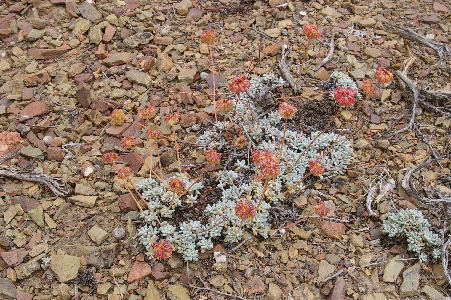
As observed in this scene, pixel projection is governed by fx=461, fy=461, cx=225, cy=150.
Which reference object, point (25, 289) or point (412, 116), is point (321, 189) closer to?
point (412, 116)

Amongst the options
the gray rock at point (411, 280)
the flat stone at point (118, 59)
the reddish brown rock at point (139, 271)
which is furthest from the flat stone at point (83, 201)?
the gray rock at point (411, 280)

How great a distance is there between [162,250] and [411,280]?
1869 millimetres

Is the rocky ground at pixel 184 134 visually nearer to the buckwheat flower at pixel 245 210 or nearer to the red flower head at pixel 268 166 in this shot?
the buckwheat flower at pixel 245 210

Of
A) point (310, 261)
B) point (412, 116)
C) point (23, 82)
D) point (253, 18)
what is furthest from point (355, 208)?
point (23, 82)

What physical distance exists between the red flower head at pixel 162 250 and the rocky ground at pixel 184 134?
219 mm

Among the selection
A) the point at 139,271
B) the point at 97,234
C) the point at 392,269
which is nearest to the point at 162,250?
the point at 139,271

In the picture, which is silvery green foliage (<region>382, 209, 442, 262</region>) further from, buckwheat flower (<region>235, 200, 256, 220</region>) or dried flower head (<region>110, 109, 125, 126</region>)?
dried flower head (<region>110, 109, 125, 126</region>)

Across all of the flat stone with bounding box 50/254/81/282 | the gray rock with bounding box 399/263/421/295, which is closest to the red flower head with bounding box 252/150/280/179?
the gray rock with bounding box 399/263/421/295

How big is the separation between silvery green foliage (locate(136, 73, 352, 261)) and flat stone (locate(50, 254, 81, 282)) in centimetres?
52

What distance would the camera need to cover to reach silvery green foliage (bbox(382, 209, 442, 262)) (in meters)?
3.55

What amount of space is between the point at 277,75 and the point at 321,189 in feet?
4.65

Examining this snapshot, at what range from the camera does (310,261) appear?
3596 mm

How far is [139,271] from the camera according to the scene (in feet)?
11.3

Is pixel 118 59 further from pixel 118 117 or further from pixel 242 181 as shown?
pixel 242 181
